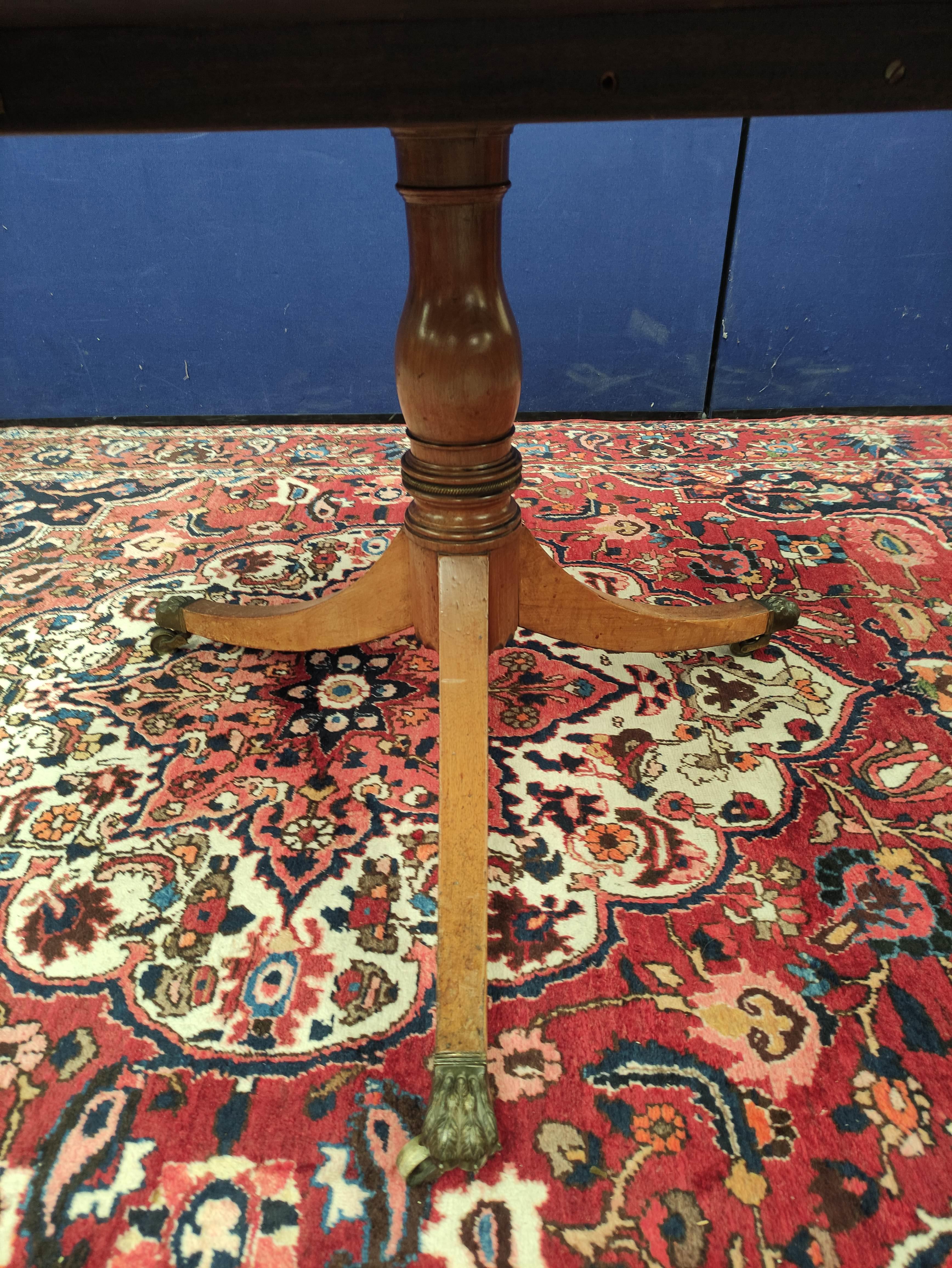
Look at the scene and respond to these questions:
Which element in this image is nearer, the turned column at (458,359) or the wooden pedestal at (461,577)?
the wooden pedestal at (461,577)

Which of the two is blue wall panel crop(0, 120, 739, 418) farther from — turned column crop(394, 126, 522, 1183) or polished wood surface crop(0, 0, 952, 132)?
polished wood surface crop(0, 0, 952, 132)

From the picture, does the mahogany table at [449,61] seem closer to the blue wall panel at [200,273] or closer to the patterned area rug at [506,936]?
the patterned area rug at [506,936]

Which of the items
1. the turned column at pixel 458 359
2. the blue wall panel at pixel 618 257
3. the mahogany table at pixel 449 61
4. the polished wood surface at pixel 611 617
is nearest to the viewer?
the mahogany table at pixel 449 61

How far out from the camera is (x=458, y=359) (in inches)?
33.4

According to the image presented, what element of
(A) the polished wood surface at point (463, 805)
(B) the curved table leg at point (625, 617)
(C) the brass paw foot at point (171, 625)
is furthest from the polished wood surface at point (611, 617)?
(C) the brass paw foot at point (171, 625)

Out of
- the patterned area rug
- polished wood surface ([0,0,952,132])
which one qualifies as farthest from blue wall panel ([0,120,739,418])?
polished wood surface ([0,0,952,132])

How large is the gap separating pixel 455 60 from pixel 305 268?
6.06 feet

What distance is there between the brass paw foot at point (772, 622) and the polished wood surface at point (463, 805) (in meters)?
0.44

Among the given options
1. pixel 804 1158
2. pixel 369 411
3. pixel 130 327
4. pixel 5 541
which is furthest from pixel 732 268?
pixel 804 1158

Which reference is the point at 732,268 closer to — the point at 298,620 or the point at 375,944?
the point at 298,620

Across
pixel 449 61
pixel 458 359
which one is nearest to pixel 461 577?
pixel 458 359

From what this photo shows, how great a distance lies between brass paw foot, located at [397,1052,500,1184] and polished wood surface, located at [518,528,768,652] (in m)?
0.58

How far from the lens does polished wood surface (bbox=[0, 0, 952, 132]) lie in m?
0.46

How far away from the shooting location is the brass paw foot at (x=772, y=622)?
121cm
